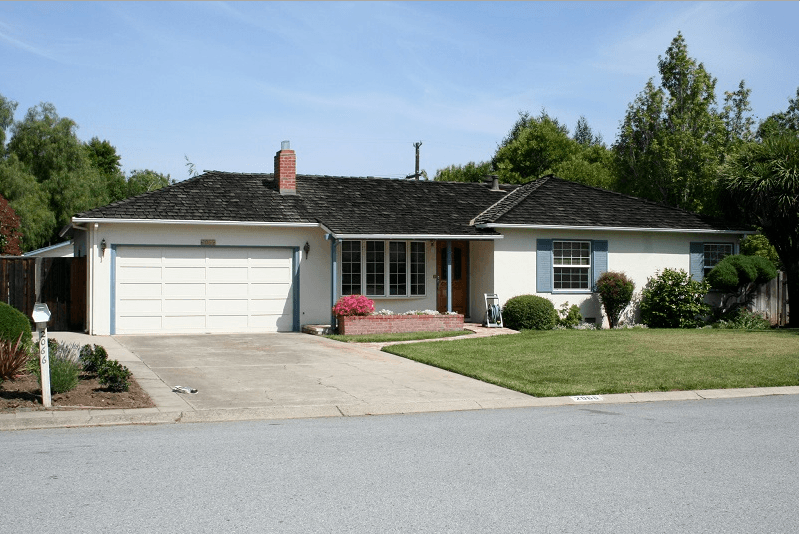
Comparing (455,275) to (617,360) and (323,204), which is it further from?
(617,360)

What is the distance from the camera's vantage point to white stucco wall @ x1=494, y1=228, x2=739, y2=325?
22781mm

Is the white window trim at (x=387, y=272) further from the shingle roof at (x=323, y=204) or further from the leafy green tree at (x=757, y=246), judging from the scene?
the leafy green tree at (x=757, y=246)

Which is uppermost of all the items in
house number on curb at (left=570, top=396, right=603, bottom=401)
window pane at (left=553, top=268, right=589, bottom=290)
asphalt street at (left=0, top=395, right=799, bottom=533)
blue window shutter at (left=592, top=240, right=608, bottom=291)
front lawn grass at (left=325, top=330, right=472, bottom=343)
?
blue window shutter at (left=592, top=240, right=608, bottom=291)

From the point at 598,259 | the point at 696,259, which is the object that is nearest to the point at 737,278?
the point at 696,259

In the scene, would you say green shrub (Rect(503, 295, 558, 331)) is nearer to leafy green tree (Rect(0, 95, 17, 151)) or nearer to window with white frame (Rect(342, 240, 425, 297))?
window with white frame (Rect(342, 240, 425, 297))

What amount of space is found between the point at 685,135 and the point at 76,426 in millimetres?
26800

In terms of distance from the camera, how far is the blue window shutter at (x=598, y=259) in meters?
23.7

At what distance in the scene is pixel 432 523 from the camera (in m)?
5.43

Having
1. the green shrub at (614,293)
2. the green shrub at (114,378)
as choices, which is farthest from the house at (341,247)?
the green shrub at (114,378)

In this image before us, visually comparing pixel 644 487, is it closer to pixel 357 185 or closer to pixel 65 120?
pixel 357 185

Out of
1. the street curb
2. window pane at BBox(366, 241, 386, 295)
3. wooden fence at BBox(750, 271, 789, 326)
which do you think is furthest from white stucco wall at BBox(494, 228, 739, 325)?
the street curb

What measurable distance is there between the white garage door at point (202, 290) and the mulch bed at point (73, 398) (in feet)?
30.4

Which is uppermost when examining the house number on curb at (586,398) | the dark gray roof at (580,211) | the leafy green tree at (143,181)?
the leafy green tree at (143,181)

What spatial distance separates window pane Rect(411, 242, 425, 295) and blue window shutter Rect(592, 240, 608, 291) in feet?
16.4
